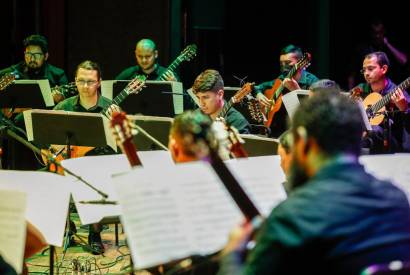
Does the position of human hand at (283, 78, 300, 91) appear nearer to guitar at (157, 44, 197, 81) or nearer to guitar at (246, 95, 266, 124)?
guitar at (246, 95, 266, 124)

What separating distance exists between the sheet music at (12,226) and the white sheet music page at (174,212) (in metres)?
0.50

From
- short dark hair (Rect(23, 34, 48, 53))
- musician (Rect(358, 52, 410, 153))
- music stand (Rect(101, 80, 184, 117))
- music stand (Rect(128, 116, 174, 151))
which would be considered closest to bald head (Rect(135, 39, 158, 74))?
short dark hair (Rect(23, 34, 48, 53))

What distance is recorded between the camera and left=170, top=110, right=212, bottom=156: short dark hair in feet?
9.44

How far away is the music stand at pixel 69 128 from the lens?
5.82 metres

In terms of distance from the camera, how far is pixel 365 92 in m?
7.92

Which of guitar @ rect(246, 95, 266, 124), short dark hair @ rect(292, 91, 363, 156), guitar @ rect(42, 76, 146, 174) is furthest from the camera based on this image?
guitar @ rect(246, 95, 266, 124)

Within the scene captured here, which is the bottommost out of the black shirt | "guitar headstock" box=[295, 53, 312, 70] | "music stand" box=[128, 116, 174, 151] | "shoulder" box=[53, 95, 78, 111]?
"music stand" box=[128, 116, 174, 151]

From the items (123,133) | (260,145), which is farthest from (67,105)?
(123,133)

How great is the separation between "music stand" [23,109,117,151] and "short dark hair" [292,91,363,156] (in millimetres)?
Answer: 3508

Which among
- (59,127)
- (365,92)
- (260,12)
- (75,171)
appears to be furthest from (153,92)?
(260,12)

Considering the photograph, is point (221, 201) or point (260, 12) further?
point (260, 12)

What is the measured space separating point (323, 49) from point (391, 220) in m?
8.11

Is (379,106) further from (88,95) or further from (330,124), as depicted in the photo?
(330,124)

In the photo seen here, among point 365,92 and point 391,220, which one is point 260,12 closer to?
point 365,92
